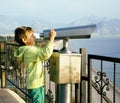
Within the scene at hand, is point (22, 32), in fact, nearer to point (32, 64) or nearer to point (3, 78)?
point (32, 64)

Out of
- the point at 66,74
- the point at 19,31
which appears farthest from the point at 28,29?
the point at 66,74

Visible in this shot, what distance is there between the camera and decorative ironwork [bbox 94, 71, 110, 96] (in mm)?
3926

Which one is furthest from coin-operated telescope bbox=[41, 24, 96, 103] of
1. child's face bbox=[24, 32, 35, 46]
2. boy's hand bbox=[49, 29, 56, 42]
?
child's face bbox=[24, 32, 35, 46]

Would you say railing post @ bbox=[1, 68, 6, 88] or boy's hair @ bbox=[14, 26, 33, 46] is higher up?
boy's hair @ bbox=[14, 26, 33, 46]

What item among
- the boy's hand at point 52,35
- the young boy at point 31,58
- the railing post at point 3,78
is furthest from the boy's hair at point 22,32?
the railing post at point 3,78

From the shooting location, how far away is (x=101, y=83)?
13.1 feet

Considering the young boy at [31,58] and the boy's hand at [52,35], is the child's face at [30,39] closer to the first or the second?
the young boy at [31,58]

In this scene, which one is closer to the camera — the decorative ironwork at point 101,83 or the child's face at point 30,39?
the decorative ironwork at point 101,83

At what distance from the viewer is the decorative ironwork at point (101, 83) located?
3.93 meters

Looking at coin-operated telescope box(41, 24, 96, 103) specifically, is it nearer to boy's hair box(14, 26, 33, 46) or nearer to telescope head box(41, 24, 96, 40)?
telescope head box(41, 24, 96, 40)

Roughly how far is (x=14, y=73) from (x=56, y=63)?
3.90 metres

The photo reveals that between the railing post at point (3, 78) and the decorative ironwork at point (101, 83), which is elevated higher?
the decorative ironwork at point (101, 83)

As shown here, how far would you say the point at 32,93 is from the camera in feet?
13.8

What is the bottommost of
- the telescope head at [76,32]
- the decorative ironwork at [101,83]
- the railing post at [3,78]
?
the railing post at [3,78]
